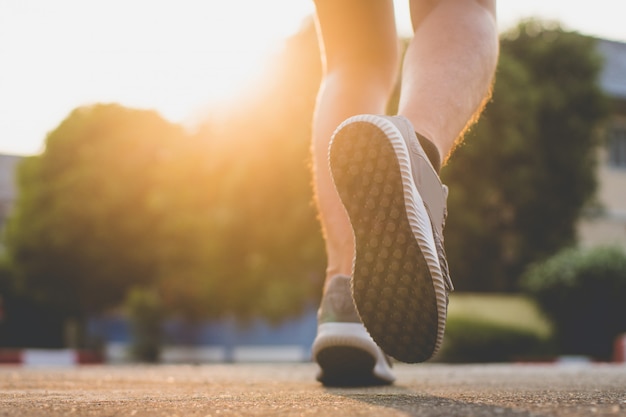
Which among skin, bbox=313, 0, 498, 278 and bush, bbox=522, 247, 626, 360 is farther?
bush, bbox=522, 247, 626, 360

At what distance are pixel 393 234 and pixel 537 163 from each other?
15160 mm

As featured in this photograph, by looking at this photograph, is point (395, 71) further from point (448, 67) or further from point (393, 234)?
point (393, 234)

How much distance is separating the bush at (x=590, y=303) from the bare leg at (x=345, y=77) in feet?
37.5

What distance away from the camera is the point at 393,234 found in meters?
1.50

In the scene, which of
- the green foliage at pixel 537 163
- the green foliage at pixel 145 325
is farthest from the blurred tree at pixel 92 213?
the green foliage at pixel 537 163

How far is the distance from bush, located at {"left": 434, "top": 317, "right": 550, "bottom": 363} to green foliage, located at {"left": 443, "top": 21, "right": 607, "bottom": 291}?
8.19 feet

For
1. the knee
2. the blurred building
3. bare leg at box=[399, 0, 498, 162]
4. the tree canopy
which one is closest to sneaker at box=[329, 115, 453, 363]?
bare leg at box=[399, 0, 498, 162]

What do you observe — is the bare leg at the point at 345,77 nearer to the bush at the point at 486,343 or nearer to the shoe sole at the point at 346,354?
the shoe sole at the point at 346,354

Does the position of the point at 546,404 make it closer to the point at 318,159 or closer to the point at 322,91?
the point at 318,159

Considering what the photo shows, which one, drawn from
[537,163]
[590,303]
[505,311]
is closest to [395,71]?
[590,303]

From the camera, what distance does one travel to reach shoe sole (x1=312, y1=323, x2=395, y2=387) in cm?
191

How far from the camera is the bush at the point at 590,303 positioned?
1288 centimetres

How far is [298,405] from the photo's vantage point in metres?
1.33

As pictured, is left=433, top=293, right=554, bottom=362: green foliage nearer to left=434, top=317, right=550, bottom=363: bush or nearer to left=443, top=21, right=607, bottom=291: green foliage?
left=434, top=317, right=550, bottom=363: bush
